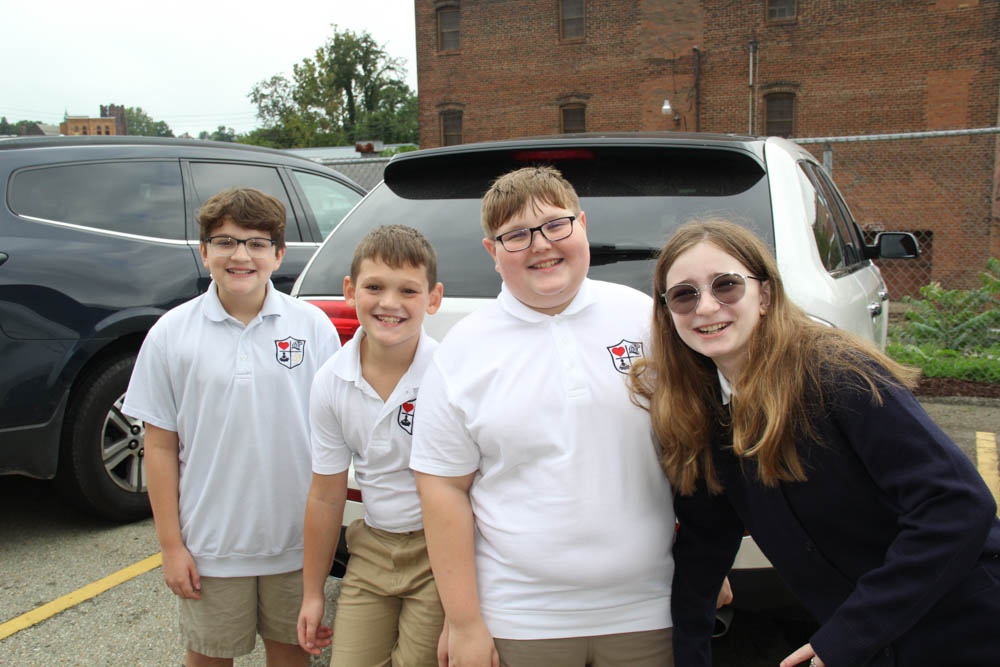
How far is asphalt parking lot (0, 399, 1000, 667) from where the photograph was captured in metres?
2.82

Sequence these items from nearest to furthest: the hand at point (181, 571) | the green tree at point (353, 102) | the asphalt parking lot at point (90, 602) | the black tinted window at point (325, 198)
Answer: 1. the hand at point (181, 571)
2. the asphalt parking lot at point (90, 602)
3. the black tinted window at point (325, 198)
4. the green tree at point (353, 102)

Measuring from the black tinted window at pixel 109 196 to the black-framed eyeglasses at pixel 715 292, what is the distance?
3.39 m

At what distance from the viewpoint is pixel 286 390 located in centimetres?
213

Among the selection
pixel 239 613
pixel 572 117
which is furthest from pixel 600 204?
pixel 572 117

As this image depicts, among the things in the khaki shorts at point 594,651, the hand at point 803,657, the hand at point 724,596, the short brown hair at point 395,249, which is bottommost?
the hand at point 724,596

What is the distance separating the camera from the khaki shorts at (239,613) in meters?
2.10

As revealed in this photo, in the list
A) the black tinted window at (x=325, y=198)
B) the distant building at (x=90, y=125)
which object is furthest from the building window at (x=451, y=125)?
the distant building at (x=90, y=125)

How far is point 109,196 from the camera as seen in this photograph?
160 inches

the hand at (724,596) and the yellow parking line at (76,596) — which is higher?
the hand at (724,596)

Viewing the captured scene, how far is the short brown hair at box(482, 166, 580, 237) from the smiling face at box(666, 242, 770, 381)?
0.30 meters

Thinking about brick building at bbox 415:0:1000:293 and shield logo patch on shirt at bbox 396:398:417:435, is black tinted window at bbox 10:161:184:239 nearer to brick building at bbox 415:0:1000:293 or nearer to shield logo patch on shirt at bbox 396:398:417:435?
shield logo patch on shirt at bbox 396:398:417:435

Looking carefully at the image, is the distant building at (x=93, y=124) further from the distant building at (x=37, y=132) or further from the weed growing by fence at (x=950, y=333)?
the weed growing by fence at (x=950, y=333)

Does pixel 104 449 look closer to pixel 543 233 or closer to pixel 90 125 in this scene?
pixel 543 233

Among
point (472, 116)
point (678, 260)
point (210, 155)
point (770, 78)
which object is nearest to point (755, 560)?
point (678, 260)
